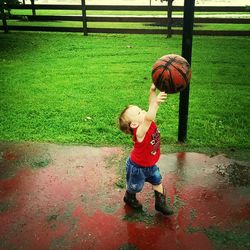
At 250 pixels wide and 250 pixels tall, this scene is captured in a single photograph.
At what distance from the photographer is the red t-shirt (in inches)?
123

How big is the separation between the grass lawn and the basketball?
1.41m

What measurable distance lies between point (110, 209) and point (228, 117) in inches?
117

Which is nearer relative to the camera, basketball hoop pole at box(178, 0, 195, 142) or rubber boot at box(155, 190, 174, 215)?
rubber boot at box(155, 190, 174, 215)

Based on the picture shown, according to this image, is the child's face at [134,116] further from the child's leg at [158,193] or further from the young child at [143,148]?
the child's leg at [158,193]

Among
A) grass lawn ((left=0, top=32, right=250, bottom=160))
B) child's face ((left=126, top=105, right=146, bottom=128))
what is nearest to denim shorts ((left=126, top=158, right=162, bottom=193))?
child's face ((left=126, top=105, right=146, bottom=128))

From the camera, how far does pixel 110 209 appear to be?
3447 mm

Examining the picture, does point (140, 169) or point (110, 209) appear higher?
point (140, 169)

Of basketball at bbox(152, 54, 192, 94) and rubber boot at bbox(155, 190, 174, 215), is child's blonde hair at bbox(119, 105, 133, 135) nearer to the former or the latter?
basketball at bbox(152, 54, 192, 94)

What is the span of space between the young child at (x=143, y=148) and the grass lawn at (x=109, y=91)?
1326 mm

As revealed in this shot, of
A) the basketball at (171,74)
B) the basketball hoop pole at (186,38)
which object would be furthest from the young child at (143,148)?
the basketball hoop pole at (186,38)

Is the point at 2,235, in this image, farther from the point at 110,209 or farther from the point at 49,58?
the point at 49,58

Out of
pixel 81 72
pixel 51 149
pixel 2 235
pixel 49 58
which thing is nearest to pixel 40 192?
pixel 2 235

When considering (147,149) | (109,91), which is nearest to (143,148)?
(147,149)

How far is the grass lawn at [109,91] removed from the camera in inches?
200
